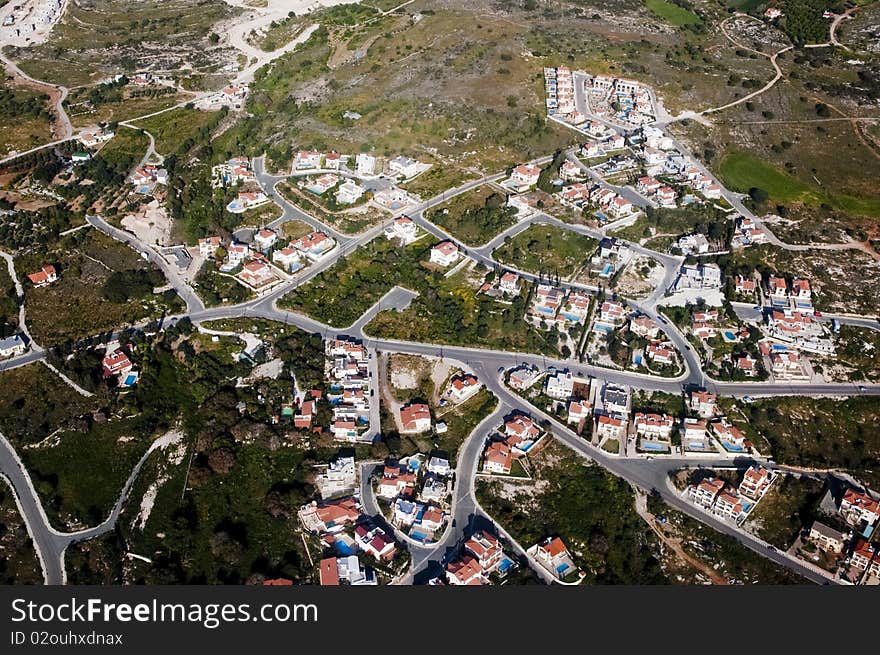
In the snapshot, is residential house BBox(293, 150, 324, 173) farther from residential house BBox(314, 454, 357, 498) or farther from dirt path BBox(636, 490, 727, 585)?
dirt path BBox(636, 490, 727, 585)

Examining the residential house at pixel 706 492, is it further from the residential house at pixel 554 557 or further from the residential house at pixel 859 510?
the residential house at pixel 554 557

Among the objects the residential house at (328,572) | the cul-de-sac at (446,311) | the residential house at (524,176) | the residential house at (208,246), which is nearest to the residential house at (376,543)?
the cul-de-sac at (446,311)

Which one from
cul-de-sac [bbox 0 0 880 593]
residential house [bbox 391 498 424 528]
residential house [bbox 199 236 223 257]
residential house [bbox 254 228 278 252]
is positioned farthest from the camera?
residential house [bbox 254 228 278 252]

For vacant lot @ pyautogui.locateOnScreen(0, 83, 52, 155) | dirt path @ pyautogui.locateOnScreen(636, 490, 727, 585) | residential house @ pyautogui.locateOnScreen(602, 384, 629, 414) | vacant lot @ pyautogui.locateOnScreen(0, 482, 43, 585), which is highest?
vacant lot @ pyautogui.locateOnScreen(0, 83, 52, 155)

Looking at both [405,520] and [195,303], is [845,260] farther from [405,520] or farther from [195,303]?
[195,303]

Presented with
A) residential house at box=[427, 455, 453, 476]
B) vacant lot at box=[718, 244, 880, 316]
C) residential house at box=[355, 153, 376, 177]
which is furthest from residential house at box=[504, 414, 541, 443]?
residential house at box=[355, 153, 376, 177]

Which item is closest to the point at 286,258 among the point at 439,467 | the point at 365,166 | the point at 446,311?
the point at 446,311
